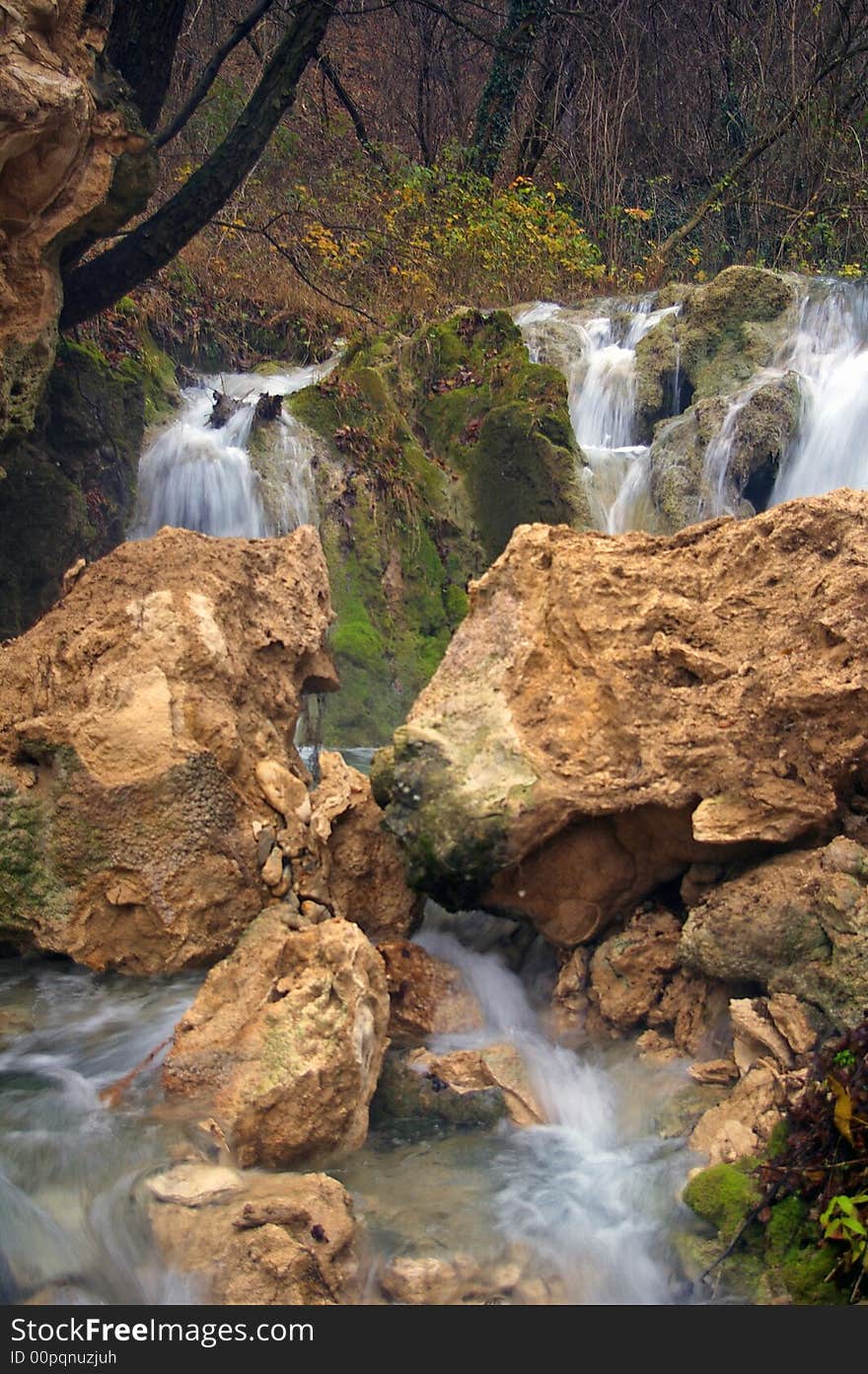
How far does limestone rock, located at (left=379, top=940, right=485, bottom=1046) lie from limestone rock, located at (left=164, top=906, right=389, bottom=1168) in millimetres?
331

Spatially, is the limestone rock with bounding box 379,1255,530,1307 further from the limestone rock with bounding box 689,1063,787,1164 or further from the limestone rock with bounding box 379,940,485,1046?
the limestone rock with bounding box 379,940,485,1046

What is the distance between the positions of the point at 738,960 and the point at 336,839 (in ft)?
5.62

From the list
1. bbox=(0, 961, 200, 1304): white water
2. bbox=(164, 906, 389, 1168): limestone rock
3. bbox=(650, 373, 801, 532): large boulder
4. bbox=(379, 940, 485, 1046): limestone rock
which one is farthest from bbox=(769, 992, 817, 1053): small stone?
bbox=(650, 373, 801, 532): large boulder

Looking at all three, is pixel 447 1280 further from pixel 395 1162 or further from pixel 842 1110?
pixel 842 1110

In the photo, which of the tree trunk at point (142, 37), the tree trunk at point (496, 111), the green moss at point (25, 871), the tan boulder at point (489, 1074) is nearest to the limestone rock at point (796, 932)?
the tan boulder at point (489, 1074)

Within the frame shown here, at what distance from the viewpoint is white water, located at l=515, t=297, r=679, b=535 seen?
31.1ft

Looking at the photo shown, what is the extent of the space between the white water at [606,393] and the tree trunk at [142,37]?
13.7 feet

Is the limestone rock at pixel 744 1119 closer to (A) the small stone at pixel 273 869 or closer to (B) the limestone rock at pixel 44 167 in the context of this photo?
(A) the small stone at pixel 273 869

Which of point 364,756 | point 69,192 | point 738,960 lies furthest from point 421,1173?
point 69,192

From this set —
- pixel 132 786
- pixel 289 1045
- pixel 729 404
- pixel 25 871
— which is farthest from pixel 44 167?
pixel 729 404

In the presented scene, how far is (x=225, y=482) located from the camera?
885 cm

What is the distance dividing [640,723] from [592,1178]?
150 centimetres

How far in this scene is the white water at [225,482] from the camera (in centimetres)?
874

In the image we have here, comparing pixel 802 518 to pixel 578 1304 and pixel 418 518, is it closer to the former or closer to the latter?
pixel 578 1304
